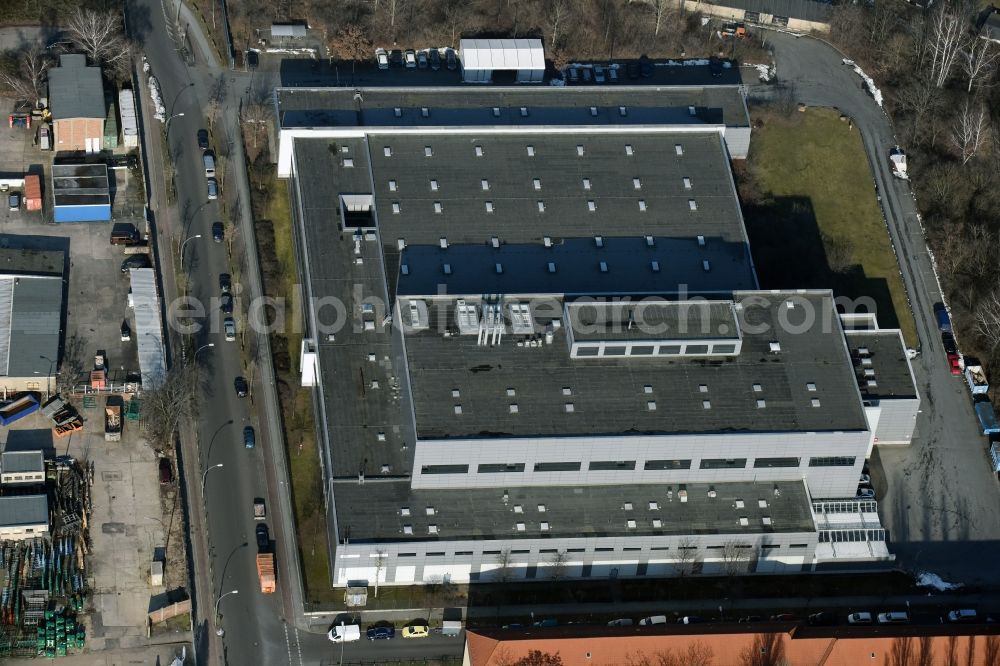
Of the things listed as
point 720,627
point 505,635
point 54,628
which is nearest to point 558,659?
point 505,635

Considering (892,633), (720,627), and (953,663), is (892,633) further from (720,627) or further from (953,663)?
(720,627)

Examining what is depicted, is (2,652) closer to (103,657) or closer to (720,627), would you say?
(103,657)

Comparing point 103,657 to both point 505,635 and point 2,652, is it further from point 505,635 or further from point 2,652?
point 505,635

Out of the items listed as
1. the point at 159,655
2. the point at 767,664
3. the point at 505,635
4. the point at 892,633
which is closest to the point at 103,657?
the point at 159,655

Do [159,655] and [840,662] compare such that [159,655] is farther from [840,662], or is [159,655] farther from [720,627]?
[840,662]

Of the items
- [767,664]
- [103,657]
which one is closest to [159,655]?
[103,657]

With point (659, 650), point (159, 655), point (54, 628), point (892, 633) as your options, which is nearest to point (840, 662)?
point (892, 633)
